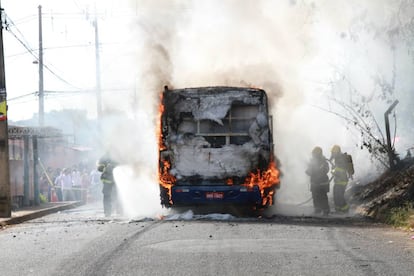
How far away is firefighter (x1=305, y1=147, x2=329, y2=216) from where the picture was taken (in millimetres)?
16328

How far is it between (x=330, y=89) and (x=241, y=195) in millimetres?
12657

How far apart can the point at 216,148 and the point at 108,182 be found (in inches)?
165

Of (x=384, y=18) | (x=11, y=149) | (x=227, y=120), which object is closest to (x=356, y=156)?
(x=384, y=18)

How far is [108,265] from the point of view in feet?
24.8

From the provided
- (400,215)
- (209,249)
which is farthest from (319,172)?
(209,249)

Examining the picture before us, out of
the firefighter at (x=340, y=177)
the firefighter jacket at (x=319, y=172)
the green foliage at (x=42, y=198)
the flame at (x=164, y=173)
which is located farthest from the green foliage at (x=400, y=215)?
the green foliage at (x=42, y=198)

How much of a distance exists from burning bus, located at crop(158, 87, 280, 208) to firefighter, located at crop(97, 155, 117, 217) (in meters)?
3.07

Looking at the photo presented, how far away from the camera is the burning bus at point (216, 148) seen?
45.9 ft

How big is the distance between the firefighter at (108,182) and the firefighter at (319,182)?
5.21 m

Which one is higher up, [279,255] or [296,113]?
[296,113]

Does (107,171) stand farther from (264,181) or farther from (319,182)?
(319,182)

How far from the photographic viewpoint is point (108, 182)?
17.1 m

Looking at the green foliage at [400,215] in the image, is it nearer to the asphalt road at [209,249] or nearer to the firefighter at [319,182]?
the asphalt road at [209,249]

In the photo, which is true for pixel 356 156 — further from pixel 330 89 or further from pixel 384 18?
pixel 384 18
